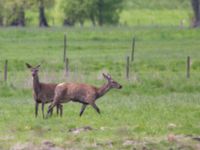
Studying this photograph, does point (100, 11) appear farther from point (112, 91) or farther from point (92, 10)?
point (112, 91)

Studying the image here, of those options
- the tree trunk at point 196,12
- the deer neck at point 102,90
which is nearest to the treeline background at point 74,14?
the tree trunk at point 196,12

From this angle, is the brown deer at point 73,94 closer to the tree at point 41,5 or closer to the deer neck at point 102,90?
the deer neck at point 102,90

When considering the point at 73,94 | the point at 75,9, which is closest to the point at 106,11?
the point at 75,9

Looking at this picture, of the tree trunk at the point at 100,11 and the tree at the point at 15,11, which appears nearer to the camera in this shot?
the tree at the point at 15,11

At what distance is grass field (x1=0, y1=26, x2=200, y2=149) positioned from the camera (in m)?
21.4

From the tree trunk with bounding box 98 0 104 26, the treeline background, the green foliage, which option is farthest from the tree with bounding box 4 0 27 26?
the green foliage

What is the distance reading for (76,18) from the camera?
3322 inches

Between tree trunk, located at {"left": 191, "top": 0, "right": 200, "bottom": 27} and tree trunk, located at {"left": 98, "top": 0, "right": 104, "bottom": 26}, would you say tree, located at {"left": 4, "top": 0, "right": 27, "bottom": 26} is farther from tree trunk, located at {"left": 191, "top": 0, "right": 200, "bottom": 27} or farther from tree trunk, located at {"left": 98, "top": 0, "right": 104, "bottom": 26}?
tree trunk, located at {"left": 191, "top": 0, "right": 200, "bottom": 27}

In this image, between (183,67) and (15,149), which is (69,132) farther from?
(183,67)

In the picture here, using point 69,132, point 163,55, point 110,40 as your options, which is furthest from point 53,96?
point 110,40

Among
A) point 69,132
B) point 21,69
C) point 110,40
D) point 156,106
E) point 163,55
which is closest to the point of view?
point 69,132

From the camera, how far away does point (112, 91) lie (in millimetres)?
33906

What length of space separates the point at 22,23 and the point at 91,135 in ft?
195

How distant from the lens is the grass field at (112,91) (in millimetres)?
21375
